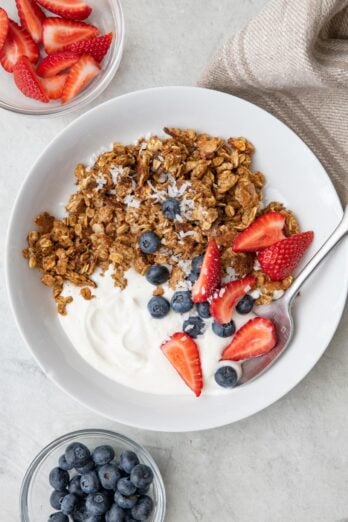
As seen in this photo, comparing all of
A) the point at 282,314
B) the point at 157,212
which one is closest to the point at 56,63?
the point at 157,212

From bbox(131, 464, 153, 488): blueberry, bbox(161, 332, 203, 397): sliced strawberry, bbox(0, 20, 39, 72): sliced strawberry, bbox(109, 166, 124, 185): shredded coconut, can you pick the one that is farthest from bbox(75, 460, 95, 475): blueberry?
bbox(0, 20, 39, 72): sliced strawberry

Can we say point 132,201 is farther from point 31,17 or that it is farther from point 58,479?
point 58,479

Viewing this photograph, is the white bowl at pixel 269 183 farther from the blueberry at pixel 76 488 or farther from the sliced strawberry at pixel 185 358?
the blueberry at pixel 76 488

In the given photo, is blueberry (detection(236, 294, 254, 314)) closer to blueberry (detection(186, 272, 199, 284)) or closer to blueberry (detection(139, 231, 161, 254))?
blueberry (detection(186, 272, 199, 284))

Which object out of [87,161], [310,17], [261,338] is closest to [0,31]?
[87,161]

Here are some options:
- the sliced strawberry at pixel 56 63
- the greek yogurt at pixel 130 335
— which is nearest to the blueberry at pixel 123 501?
the greek yogurt at pixel 130 335
